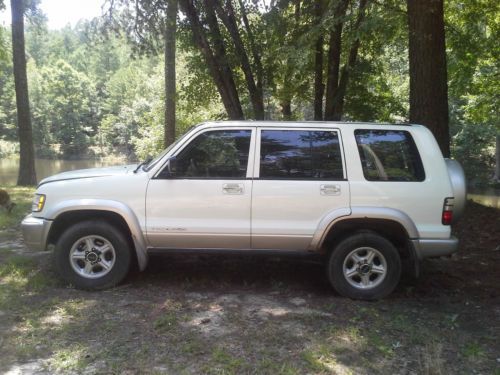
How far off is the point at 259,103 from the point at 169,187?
7.32 meters

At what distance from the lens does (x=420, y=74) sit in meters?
8.08

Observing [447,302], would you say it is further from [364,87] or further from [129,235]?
[364,87]

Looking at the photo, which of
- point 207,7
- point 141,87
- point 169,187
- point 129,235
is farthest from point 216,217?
point 141,87

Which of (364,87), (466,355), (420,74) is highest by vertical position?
(364,87)

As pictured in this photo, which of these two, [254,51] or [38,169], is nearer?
[254,51]

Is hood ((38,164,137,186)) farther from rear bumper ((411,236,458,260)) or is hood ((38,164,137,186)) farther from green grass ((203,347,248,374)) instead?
rear bumper ((411,236,458,260))

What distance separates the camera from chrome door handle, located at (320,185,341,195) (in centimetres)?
522

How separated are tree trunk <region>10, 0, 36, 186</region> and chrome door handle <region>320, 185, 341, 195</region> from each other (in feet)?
44.1

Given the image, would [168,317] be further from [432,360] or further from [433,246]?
[433,246]

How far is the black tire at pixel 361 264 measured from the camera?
5246mm

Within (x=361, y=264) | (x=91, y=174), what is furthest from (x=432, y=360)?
(x=91, y=174)

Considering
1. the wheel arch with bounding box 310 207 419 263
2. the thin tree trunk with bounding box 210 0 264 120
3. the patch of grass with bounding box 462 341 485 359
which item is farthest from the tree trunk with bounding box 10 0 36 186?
the patch of grass with bounding box 462 341 485 359

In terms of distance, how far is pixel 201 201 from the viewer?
5277 millimetres

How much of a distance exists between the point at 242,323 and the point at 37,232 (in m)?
2.49
